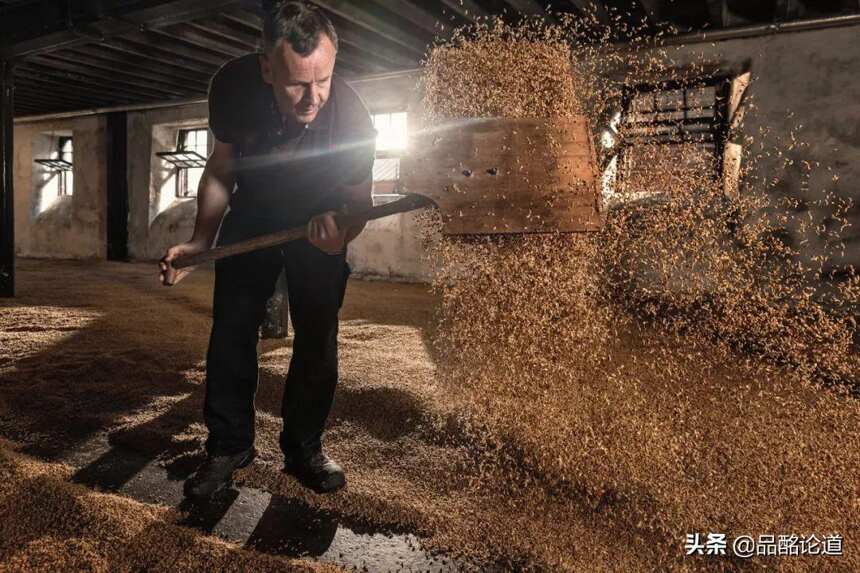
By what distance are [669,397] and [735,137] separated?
4.29 m

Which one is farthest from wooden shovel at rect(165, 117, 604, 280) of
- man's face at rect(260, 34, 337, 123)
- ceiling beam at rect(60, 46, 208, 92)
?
ceiling beam at rect(60, 46, 208, 92)

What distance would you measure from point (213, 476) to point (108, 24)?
18.2 ft

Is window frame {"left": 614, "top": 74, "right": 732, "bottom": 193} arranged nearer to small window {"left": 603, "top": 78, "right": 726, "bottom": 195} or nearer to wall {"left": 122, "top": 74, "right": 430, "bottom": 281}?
small window {"left": 603, "top": 78, "right": 726, "bottom": 195}

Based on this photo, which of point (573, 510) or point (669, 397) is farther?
point (669, 397)

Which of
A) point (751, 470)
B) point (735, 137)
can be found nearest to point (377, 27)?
point (735, 137)

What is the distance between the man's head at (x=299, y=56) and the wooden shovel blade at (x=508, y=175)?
0.35 metres

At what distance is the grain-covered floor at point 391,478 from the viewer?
1458 mm

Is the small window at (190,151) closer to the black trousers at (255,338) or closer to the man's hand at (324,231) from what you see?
the black trousers at (255,338)

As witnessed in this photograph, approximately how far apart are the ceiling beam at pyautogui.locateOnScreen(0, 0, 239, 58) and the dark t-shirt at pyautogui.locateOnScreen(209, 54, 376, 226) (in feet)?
11.8

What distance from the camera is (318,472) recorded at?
1.86 meters

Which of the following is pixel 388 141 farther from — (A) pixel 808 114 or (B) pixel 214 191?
(B) pixel 214 191

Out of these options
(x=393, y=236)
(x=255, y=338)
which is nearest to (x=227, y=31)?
(x=393, y=236)

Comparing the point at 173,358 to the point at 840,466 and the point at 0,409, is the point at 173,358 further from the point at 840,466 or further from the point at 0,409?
the point at 840,466

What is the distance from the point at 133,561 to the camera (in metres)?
1.37
